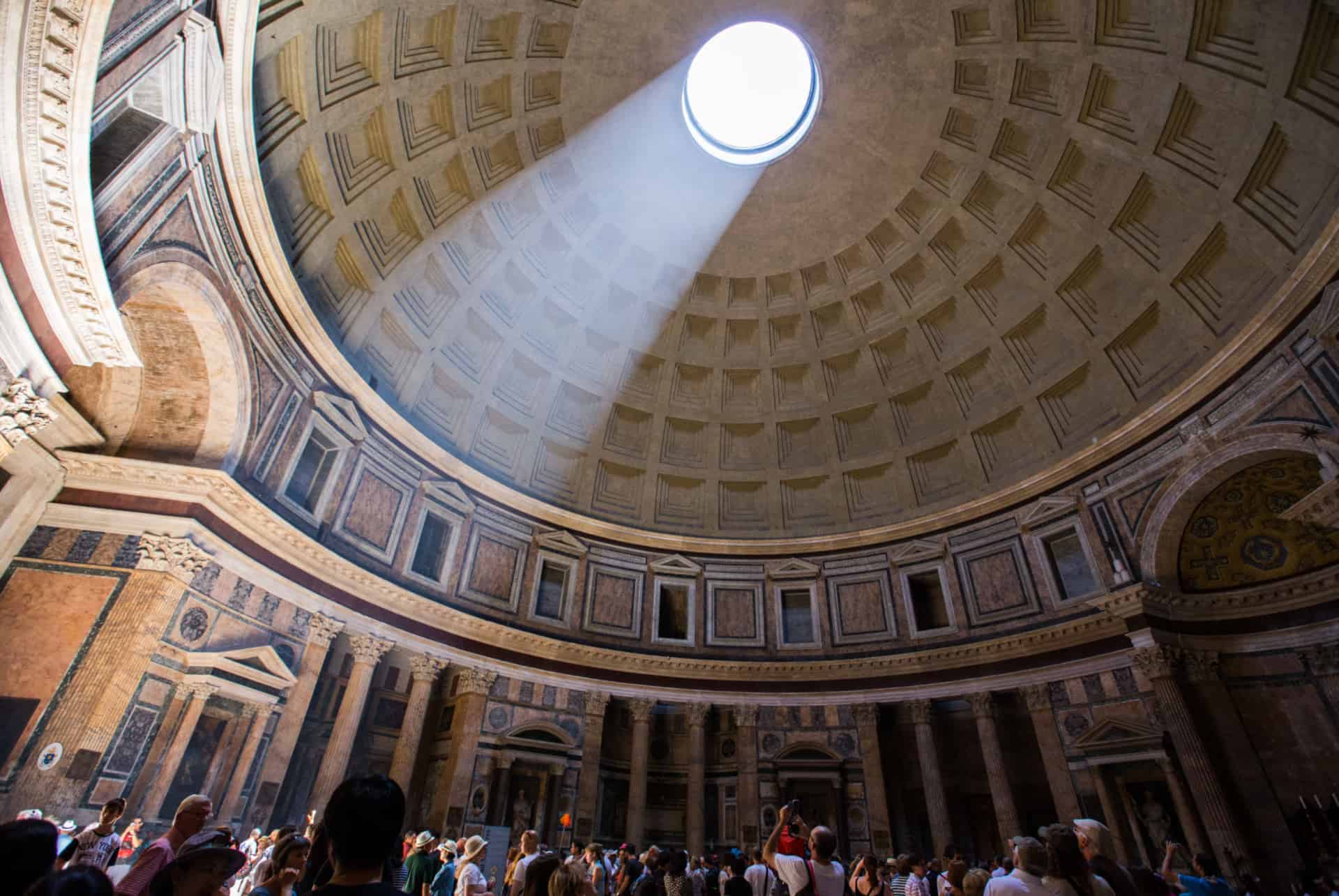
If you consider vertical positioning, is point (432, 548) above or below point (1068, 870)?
above

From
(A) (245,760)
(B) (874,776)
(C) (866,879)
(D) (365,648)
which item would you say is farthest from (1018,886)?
(B) (874,776)

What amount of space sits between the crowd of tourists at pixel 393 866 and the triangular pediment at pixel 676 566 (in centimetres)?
1504

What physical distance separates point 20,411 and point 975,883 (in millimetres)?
11669

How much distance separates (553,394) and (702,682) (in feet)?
38.8

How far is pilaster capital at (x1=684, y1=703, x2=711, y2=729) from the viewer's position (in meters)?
21.4

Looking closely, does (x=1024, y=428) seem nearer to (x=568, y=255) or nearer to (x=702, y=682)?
(x=702, y=682)

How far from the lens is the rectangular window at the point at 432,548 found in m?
19.5

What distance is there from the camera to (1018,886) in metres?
4.05

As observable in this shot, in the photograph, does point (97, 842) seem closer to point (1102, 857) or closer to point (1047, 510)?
point (1102, 857)

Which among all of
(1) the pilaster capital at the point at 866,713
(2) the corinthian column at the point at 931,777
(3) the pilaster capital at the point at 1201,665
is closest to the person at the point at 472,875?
(2) the corinthian column at the point at 931,777

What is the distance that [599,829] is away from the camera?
20266 mm

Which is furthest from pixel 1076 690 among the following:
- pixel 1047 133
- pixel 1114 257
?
pixel 1047 133

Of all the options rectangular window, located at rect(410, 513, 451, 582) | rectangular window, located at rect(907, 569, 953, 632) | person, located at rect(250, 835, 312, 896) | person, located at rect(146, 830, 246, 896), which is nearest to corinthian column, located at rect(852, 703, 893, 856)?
rectangular window, located at rect(907, 569, 953, 632)

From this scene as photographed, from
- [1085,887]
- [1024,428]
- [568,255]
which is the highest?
[568,255]
